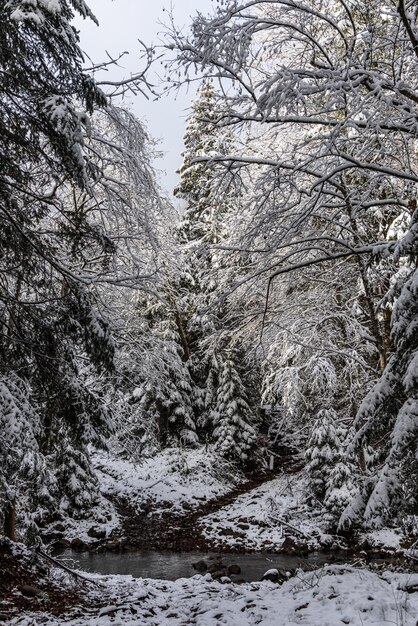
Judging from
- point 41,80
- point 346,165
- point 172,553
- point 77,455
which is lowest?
point 172,553

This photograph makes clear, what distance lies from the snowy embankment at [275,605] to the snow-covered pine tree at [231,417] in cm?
1306

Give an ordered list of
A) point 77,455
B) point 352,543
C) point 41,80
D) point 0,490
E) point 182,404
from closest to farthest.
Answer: point 41,80
point 0,490
point 352,543
point 77,455
point 182,404

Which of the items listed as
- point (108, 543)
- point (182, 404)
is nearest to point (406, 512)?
point (108, 543)

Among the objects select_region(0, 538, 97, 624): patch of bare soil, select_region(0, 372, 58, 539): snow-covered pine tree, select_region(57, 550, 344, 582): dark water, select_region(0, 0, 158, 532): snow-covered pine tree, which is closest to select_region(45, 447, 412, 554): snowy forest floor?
select_region(57, 550, 344, 582): dark water

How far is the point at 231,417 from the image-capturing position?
2072 centimetres

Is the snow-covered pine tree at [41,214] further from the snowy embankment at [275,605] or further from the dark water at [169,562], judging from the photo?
the dark water at [169,562]

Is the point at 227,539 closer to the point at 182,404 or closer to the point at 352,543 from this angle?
the point at 352,543

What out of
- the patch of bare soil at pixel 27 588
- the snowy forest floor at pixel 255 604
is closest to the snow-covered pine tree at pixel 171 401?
the patch of bare soil at pixel 27 588

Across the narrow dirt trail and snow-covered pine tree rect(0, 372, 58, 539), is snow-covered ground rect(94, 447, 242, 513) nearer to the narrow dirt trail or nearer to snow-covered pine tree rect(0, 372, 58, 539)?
the narrow dirt trail

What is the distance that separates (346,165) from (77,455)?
12287 mm

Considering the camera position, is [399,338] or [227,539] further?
[227,539]

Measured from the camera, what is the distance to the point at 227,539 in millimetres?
13945

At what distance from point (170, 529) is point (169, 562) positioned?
316 cm

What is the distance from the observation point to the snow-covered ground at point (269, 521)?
520 inches
